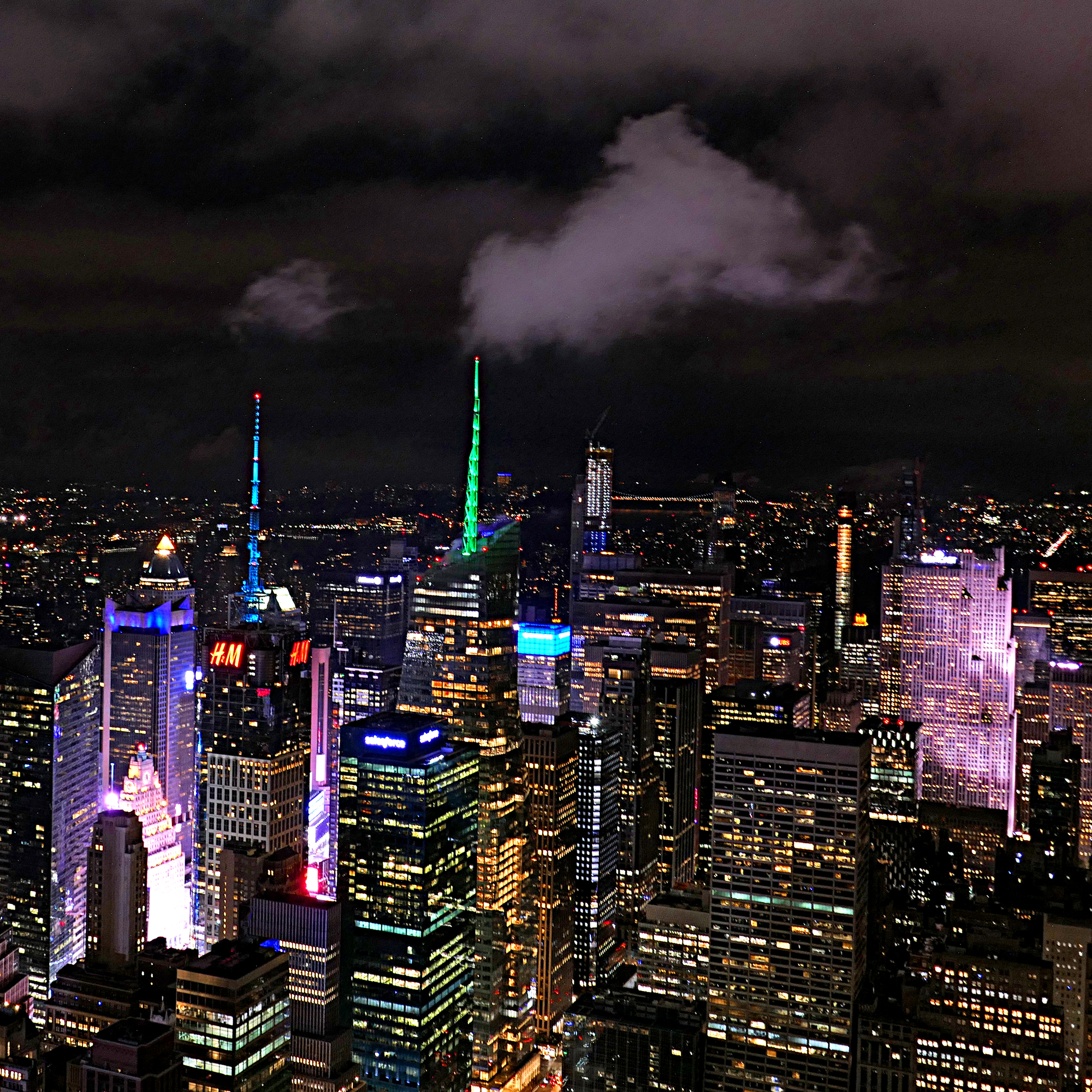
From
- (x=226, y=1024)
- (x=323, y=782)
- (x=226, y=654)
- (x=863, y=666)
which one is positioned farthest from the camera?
(x=863, y=666)

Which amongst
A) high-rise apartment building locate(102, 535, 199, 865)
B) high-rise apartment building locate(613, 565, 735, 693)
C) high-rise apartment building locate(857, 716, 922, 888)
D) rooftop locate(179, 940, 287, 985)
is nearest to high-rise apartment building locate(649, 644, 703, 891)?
high-rise apartment building locate(613, 565, 735, 693)

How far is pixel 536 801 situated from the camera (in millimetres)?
15148

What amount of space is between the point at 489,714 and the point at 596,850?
7.91 ft

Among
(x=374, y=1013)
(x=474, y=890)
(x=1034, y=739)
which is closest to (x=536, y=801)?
(x=474, y=890)

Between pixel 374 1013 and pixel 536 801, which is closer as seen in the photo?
pixel 374 1013

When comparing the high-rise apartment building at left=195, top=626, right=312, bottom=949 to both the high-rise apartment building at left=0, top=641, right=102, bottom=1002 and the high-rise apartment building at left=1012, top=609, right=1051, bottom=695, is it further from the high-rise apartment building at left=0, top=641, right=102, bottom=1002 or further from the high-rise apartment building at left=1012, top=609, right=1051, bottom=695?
the high-rise apartment building at left=1012, top=609, right=1051, bottom=695

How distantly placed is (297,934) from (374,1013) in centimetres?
135

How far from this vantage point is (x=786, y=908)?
11695mm

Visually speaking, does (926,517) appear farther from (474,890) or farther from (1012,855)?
(474,890)

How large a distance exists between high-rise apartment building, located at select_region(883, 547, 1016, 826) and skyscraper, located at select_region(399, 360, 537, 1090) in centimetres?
585

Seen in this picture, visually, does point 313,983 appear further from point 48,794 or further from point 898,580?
point 898,580

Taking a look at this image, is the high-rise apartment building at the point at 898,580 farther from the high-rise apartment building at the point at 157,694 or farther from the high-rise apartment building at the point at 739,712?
the high-rise apartment building at the point at 157,694

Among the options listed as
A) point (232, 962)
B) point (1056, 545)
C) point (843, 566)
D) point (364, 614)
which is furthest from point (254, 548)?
point (1056, 545)

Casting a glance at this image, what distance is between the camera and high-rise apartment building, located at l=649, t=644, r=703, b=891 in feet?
51.6
